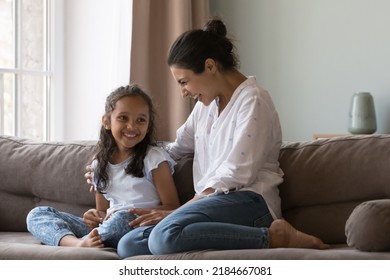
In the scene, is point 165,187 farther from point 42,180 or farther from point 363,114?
point 363,114

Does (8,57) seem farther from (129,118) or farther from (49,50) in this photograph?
(129,118)

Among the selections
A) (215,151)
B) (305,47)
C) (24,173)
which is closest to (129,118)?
(215,151)

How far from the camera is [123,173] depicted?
2.64m

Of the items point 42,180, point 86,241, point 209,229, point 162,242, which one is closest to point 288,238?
point 209,229

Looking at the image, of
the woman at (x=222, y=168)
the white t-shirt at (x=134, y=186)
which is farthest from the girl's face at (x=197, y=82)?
the white t-shirt at (x=134, y=186)

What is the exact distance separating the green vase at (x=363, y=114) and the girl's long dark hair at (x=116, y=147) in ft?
4.95

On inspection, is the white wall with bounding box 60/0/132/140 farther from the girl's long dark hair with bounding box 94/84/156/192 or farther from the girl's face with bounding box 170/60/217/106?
the girl's face with bounding box 170/60/217/106

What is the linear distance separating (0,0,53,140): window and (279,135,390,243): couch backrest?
201 cm

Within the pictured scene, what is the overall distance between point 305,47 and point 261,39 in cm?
29

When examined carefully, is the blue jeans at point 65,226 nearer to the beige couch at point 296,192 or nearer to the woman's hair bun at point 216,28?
the beige couch at point 296,192

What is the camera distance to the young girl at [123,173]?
8.44 ft

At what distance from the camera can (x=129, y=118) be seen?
263cm
